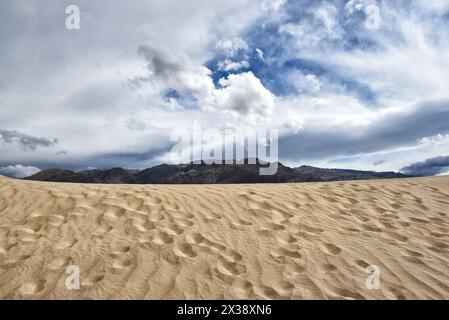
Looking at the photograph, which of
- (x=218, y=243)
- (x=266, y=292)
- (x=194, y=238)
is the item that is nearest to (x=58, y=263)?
(x=194, y=238)

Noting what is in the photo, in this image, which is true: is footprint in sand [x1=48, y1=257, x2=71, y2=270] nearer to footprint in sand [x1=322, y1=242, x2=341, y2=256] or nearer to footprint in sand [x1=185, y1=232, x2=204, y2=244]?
footprint in sand [x1=185, y1=232, x2=204, y2=244]

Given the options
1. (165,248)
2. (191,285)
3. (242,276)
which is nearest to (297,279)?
(242,276)

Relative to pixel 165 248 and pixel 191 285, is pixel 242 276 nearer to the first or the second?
pixel 191 285

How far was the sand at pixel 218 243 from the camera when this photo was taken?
14.9 feet

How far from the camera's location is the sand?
453 cm

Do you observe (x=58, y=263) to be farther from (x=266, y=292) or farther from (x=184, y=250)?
(x=266, y=292)

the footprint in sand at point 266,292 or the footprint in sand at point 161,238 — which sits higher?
the footprint in sand at point 161,238

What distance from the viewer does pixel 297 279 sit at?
476 centimetres

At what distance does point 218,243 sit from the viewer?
577 cm

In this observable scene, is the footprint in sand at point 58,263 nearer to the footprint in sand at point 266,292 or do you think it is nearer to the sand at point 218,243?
the sand at point 218,243

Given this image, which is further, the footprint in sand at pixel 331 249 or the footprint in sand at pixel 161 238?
the footprint in sand at pixel 161 238

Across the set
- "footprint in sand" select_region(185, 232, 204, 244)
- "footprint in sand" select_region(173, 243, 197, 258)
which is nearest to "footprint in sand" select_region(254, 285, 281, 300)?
"footprint in sand" select_region(173, 243, 197, 258)

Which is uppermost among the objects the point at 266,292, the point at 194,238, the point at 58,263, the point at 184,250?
the point at 194,238

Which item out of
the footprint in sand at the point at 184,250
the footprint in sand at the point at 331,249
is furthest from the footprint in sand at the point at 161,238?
the footprint in sand at the point at 331,249
